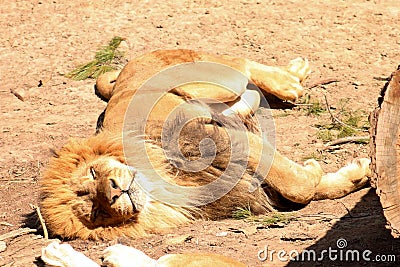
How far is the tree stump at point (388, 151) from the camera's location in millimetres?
3922

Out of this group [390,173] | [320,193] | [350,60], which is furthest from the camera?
[350,60]

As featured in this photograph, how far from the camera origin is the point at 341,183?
5.46 metres

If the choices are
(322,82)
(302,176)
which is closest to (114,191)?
(302,176)

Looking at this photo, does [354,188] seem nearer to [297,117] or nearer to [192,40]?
[297,117]

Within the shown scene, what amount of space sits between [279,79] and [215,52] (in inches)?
53.0

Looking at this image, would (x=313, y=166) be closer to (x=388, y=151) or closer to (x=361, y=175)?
(x=361, y=175)

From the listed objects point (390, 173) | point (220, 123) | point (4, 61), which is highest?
point (390, 173)

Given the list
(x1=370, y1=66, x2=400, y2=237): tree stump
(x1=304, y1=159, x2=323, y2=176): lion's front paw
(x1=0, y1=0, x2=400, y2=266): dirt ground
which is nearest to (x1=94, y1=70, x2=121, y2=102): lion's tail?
(x1=0, y1=0, x2=400, y2=266): dirt ground

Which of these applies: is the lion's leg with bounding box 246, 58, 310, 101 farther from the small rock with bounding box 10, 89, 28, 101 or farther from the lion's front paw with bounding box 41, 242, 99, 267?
the lion's front paw with bounding box 41, 242, 99, 267

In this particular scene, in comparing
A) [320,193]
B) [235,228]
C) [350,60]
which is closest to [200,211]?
[235,228]

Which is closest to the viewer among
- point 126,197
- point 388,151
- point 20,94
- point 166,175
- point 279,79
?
point 388,151

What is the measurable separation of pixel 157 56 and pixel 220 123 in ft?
3.56

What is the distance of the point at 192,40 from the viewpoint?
8.18 metres

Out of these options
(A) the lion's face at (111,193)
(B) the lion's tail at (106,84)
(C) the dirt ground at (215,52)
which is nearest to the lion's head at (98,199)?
(A) the lion's face at (111,193)
